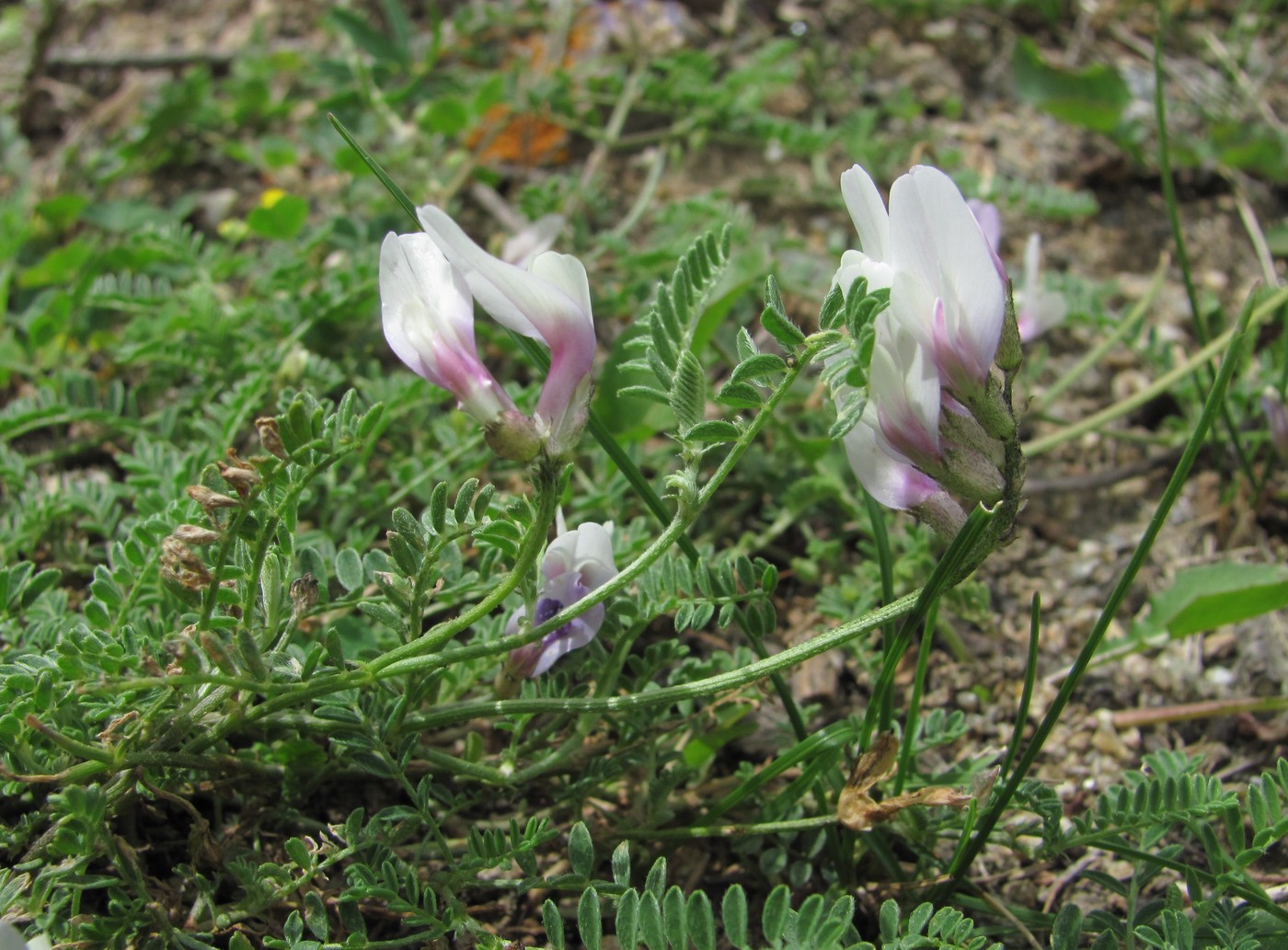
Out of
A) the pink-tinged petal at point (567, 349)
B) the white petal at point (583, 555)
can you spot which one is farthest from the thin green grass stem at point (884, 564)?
the pink-tinged petal at point (567, 349)

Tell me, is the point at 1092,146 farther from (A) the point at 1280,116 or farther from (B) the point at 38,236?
(B) the point at 38,236

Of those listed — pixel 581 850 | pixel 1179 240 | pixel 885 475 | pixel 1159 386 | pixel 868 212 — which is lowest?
pixel 1159 386

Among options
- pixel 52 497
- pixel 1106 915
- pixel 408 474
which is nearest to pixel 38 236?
pixel 52 497

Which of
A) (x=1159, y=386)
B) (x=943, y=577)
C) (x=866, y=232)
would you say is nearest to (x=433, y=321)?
(x=866, y=232)

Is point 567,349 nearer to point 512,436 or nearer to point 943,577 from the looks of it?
point 512,436

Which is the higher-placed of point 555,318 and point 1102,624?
point 555,318

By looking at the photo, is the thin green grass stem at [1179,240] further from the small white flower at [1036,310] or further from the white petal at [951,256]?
the white petal at [951,256]
